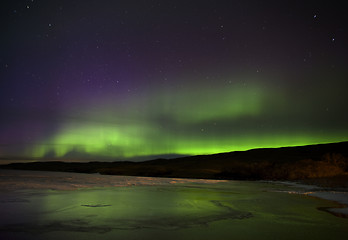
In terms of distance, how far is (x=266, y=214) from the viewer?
796 cm

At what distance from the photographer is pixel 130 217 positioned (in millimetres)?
7152

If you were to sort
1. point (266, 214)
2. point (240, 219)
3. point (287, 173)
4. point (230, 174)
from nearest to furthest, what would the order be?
point (240, 219)
point (266, 214)
point (287, 173)
point (230, 174)

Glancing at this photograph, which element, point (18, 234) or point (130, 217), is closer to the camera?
point (18, 234)

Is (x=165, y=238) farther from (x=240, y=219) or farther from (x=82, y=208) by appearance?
(x=82, y=208)

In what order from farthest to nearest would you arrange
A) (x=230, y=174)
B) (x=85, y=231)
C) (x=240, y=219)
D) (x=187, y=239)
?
1. (x=230, y=174)
2. (x=240, y=219)
3. (x=85, y=231)
4. (x=187, y=239)

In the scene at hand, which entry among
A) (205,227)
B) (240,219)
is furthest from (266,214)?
(205,227)

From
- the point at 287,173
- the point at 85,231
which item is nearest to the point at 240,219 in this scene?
the point at 85,231

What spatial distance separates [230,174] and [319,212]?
34.9m

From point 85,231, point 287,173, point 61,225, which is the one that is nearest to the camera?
point 85,231

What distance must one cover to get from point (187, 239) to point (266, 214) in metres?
3.68

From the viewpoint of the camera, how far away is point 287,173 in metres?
36.1

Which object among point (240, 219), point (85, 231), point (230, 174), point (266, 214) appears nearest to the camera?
point (85, 231)

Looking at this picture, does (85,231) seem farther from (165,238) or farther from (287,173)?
(287,173)

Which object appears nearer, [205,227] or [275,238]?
[275,238]
